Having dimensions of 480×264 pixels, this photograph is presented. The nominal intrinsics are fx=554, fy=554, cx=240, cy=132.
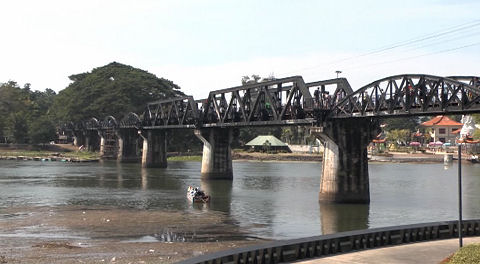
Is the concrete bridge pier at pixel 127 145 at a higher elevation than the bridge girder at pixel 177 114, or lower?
lower

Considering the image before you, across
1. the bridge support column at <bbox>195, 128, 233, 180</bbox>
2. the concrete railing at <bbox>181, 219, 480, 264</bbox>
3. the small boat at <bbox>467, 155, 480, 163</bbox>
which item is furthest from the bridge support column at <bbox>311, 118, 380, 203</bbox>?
the small boat at <bbox>467, 155, 480, 163</bbox>

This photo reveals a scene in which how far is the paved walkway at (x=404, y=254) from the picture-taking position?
24.6m

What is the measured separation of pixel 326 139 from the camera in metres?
66.6

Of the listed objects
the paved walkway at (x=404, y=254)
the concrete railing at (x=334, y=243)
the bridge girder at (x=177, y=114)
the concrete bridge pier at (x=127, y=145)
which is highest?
the bridge girder at (x=177, y=114)

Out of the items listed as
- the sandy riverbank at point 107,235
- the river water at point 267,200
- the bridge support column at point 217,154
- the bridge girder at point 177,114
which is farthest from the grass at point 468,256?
the bridge girder at point 177,114

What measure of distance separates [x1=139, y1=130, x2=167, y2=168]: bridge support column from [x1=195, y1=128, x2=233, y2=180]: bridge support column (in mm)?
43392

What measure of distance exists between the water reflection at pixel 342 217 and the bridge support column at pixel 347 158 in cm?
142

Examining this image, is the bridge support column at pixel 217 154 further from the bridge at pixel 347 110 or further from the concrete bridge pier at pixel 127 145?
the concrete bridge pier at pixel 127 145

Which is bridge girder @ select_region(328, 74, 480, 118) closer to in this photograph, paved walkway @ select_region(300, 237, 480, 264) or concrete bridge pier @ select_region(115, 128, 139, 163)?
paved walkway @ select_region(300, 237, 480, 264)

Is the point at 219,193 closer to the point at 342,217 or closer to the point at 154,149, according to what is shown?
the point at 342,217

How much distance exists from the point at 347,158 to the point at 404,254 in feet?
127

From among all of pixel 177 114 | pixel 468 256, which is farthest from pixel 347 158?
pixel 177 114

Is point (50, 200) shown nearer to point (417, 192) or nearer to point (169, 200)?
point (169, 200)

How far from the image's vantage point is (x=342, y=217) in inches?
2228
